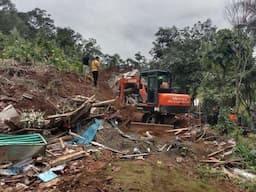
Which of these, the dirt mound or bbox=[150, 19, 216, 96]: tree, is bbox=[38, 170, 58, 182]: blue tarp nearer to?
the dirt mound

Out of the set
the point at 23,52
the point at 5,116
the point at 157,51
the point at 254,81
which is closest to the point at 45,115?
the point at 5,116

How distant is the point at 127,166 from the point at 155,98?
16.8 ft

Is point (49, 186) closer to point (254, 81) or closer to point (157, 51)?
point (254, 81)

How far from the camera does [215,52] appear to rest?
13727 mm

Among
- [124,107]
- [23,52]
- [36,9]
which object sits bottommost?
[124,107]

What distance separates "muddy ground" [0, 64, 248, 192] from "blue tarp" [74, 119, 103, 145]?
0.16 meters

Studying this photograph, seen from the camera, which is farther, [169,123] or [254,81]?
[254,81]

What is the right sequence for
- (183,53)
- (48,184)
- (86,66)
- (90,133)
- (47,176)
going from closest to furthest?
(48,184)
(47,176)
(90,133)
(86,66)
(183,53)

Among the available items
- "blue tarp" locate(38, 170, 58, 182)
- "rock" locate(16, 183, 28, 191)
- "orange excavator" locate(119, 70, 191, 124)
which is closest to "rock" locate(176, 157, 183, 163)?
"blue tarp" locate(38, 170, 58, 182)

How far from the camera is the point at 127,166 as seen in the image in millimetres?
6434

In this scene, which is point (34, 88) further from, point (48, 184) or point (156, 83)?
point (48, 184)

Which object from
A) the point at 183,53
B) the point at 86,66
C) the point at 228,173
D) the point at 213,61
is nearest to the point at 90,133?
the point at 228,173

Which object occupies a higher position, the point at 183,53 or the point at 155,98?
the point at 183,53

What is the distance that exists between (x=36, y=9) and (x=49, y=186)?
30.7m
